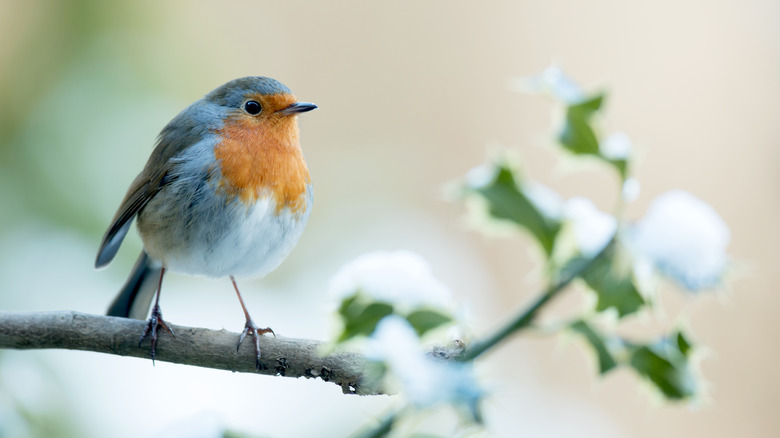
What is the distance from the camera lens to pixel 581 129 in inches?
17.3

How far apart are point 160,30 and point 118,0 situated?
0.14 metres

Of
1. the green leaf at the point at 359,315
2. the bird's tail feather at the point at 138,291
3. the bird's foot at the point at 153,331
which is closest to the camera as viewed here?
the green leaf at the point at 359,315

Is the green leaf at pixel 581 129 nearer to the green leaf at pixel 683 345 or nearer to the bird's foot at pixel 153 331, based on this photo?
the green leaf at pixel 683 345

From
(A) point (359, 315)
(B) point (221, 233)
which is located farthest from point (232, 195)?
(A) point (359, 315)

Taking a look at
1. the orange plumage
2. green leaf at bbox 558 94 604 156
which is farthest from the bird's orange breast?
green leaf at bbox 558 94 604 156

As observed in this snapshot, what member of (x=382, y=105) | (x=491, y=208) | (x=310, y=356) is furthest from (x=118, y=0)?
(x=491, y=208)

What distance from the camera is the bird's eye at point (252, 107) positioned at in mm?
1744

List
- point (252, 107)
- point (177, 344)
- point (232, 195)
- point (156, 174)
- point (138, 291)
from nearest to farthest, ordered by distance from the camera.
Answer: point (177, 344), point (232, 195), point (252, 107), point (156, 174), point (138, 291)

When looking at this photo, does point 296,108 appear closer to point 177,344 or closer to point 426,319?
point 177,344

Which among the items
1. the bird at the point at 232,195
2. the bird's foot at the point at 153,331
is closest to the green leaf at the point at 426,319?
the bird's foot at the point at 153,331

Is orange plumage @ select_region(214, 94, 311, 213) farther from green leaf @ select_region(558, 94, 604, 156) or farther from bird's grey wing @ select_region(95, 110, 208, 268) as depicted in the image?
green leaf @ select_region(558, 94, 604, 156)

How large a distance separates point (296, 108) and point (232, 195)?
0.24 metres

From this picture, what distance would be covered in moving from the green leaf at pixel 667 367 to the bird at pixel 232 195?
1.22 metres

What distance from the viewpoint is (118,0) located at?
77.9 inches
